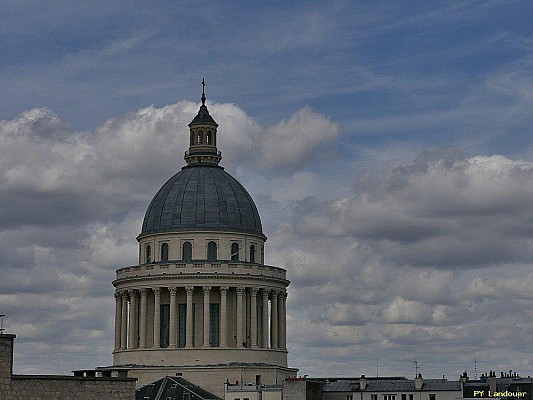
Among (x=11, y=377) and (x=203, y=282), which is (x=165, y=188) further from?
(x=11, y=377)

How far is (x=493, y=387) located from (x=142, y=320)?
3968cm

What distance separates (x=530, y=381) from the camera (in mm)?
142750

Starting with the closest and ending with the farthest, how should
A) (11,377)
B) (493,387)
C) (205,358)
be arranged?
(11,377), (493,387), (205,358)

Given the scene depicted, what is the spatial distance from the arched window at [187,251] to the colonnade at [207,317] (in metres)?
3.74

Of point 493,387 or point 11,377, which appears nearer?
point 11,377

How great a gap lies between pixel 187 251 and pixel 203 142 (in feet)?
49.2

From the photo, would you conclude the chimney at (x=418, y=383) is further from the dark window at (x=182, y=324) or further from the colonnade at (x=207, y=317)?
the dark window at (x=182, y=324)

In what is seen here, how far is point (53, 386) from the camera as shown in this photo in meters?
76.9

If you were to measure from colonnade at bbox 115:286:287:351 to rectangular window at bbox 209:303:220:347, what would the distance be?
29 centimetres

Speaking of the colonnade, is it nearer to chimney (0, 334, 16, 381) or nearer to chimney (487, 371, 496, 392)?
chimney (487, 371, 496, 392)

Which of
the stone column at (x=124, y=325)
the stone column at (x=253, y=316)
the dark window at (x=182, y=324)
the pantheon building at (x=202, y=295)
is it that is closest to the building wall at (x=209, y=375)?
the pantheon building at (x=202, y=295)

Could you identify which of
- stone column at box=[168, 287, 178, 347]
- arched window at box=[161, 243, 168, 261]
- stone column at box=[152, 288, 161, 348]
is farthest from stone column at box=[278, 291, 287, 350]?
stone column at box=[152, 288, 161, 348]

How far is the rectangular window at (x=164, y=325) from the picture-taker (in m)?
153

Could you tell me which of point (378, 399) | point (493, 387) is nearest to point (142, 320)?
point (378, 399)
